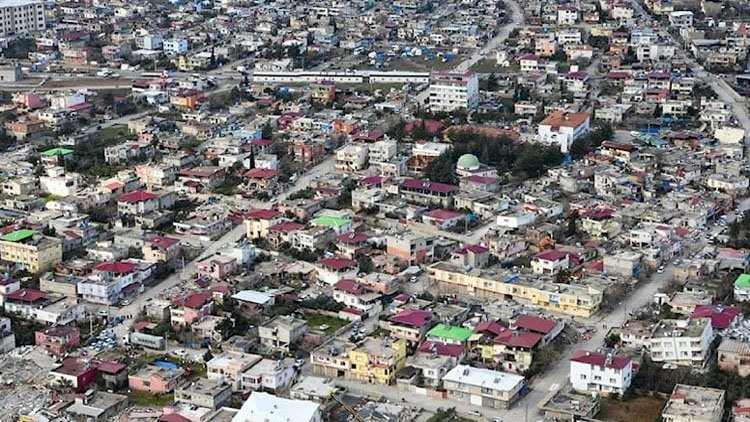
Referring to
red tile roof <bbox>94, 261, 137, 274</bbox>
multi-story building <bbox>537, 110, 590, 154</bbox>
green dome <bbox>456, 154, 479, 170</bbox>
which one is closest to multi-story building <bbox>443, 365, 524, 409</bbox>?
red tile roof <bbox>94, 261, 137, 274</bbox>

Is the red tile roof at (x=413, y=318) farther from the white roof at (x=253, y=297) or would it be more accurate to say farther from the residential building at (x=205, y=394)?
the residential building at (x=205, y=394)

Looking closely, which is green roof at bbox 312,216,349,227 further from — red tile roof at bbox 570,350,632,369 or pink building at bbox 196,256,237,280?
red tile roof at bbox 570,350,632,369

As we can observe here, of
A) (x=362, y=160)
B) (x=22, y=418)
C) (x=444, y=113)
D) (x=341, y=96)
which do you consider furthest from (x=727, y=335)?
(x=341, y=96)

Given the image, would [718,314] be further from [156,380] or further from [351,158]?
[351,158]

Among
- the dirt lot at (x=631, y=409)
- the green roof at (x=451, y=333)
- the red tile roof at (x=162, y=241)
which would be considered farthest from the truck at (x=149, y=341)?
the dirt lot at (x=631, y=409)

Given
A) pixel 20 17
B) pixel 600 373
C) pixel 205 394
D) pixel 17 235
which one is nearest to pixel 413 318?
pixel 600 373

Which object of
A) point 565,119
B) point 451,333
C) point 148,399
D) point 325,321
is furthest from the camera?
point 565,119
